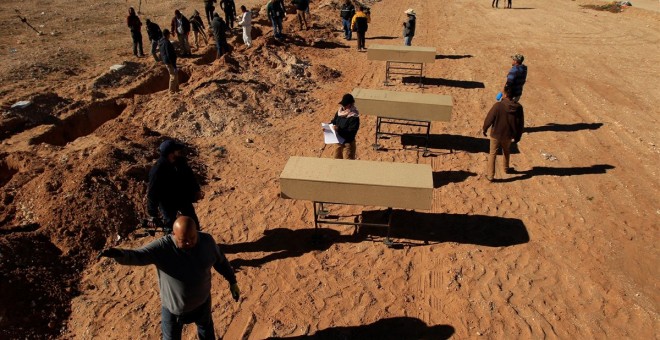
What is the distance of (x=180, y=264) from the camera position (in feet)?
11.9

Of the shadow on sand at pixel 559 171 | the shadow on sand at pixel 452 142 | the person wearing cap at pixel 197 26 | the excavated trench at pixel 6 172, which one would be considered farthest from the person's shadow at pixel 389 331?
the person wearing cap at pixel 197 26

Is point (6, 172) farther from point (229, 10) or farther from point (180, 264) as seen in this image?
point (229, 10)

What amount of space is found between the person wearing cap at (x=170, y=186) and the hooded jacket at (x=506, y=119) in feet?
16.4

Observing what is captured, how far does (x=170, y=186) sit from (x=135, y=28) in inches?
419

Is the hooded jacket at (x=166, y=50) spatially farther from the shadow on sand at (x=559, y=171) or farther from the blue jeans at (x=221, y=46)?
the shadow on sand at (x=559, y=171)

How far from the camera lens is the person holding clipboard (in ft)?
21.9

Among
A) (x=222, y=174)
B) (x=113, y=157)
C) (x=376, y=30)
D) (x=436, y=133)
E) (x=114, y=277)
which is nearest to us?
(x=114, y=277)

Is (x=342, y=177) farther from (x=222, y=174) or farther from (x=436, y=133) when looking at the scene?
(x=436, y=133)

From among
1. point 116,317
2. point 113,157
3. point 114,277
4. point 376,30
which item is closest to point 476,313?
point 116,317

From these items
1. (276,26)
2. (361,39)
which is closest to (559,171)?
(361,39)

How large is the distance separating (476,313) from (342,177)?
7.70 ft

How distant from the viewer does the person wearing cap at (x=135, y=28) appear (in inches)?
539

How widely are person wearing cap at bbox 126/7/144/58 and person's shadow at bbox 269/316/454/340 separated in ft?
40.6

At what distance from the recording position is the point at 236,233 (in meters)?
6.54
